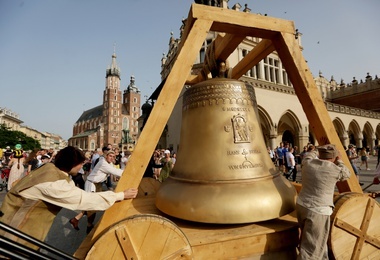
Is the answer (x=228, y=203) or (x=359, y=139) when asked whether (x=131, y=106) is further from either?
(x=228, y=203)

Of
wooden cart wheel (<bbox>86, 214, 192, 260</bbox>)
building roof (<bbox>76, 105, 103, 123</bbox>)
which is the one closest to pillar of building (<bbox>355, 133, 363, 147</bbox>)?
wooden cart wheel (<bbox>86, 214, 192, 260</bbox>)

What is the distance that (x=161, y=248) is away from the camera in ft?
4.83

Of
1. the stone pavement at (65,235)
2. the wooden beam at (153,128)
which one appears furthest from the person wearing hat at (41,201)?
the stone pavement at (65,235)

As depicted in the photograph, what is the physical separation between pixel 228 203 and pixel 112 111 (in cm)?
8339

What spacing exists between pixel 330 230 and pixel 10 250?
2256mm

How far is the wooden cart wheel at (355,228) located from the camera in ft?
5.87

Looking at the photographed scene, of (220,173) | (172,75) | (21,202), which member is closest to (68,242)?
(21,202)

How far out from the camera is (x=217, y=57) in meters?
2.52

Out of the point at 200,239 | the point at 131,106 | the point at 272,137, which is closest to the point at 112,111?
the point at 131,106

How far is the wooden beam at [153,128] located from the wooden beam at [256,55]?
99 centimetres

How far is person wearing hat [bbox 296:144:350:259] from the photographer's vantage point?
1692mm

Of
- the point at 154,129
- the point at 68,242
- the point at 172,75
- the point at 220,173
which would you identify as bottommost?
the point at 68,242

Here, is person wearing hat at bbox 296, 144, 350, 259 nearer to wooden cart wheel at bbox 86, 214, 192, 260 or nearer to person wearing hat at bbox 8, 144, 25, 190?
wooden cart wheel at bbox 86, 214, 192, 260

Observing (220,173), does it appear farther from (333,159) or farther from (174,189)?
(333,159)
